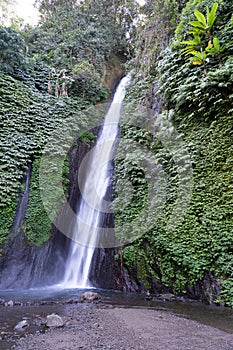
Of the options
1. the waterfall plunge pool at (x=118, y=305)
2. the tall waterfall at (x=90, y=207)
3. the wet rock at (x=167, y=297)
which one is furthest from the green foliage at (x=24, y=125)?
the wet rock at (x=167, y=297)

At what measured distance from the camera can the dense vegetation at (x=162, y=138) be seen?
6.18 m

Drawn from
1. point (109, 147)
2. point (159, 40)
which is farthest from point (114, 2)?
point (109, 147)

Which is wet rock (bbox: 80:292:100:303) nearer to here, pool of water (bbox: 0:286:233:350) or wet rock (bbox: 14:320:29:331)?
pool of water (bbox: 0:286:233:350)

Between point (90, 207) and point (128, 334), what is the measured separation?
6306 millimetres

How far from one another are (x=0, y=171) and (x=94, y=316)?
20.1ft

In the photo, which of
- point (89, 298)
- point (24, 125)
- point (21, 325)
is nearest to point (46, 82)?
point (24, 125)

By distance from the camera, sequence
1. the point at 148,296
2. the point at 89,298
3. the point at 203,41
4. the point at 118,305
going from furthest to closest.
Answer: the point at 203,41 → the point at 148,296 → the point at 89,298 → the point at 118,305

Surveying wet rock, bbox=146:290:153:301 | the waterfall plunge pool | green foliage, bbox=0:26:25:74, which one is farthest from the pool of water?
green foliage, bbox=0:26:25:74

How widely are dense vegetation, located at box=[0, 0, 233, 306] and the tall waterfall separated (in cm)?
76

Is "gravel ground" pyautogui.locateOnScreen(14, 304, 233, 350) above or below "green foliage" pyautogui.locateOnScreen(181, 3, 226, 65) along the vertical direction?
below

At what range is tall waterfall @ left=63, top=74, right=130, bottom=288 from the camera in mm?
8383

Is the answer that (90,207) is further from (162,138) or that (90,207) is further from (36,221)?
(162,138)

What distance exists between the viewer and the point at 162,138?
839 centimetres

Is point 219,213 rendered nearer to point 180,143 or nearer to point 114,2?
point 180,143
